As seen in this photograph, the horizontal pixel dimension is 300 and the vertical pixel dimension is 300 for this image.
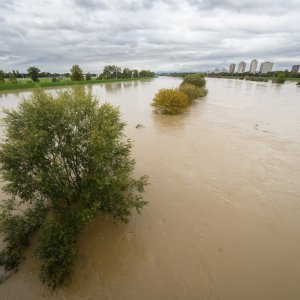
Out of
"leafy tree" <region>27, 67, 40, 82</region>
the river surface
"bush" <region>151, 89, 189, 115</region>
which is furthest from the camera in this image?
"leafy tree" <region>27, 67, 40, 82</region>

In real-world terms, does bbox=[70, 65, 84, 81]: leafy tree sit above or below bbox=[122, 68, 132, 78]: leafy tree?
above

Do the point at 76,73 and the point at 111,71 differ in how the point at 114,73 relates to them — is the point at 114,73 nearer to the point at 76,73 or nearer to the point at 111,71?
the point at 111,71

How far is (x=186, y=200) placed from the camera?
26.3ft

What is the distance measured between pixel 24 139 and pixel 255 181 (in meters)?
9.53

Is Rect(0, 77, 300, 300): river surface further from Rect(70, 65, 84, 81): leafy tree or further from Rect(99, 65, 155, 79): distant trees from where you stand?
Rect(99, 65, 155, 79): distant trees

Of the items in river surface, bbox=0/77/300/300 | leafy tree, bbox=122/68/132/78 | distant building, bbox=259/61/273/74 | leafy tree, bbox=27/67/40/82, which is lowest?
distant building, bbox=259/61/273/74

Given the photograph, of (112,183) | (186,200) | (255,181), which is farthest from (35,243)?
(255,181)

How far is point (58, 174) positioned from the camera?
224 inches

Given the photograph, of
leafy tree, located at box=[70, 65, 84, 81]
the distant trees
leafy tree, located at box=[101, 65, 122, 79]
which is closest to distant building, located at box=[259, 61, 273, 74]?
the distant trees

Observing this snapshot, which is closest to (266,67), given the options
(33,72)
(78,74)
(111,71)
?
(111,71)

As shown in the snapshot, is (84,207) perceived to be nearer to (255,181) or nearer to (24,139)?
(24,139)

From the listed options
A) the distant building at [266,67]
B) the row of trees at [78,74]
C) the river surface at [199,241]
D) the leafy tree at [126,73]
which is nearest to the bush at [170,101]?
the river surface at [199,241]

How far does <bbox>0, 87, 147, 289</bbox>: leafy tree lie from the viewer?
201 inches

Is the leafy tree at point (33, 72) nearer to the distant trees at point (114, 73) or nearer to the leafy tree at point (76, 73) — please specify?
the leafy tree at point (76, 73)
